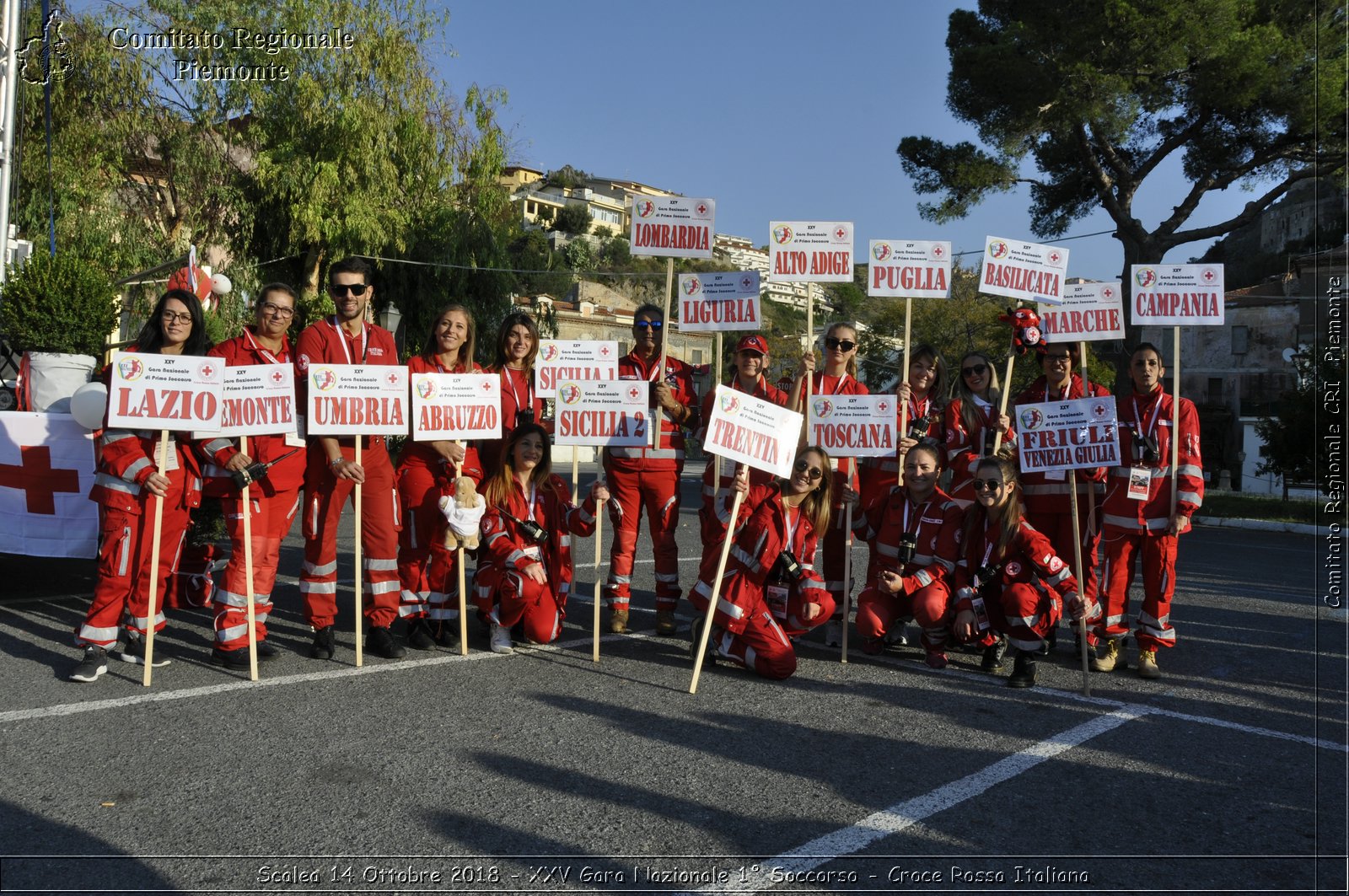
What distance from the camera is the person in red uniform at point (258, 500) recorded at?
5.65 meters

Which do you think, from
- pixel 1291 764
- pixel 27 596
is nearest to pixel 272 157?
pixel 27 596

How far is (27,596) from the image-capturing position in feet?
24.1

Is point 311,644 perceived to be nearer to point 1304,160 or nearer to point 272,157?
point 272,157

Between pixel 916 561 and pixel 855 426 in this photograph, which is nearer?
pixel 916 561

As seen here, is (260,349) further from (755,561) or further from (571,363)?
(755,561)

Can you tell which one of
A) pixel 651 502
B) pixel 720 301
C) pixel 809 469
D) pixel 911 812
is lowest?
pixel 911 812

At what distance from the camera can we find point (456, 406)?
6250mm

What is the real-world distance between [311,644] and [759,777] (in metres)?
3.21

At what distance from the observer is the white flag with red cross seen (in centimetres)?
645

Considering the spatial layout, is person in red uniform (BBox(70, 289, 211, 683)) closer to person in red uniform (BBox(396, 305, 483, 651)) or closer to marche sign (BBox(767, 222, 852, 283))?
person in red uniform (BBox(396, 305, 483, 651))

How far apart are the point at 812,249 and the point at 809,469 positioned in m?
1.91

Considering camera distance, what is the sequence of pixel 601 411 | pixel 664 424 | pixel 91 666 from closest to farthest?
1. pixel 91 666
2. pixel 601 411
3. pixel 664 424

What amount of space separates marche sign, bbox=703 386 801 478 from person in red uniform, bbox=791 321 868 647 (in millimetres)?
924

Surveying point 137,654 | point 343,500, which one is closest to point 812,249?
point 343,500
